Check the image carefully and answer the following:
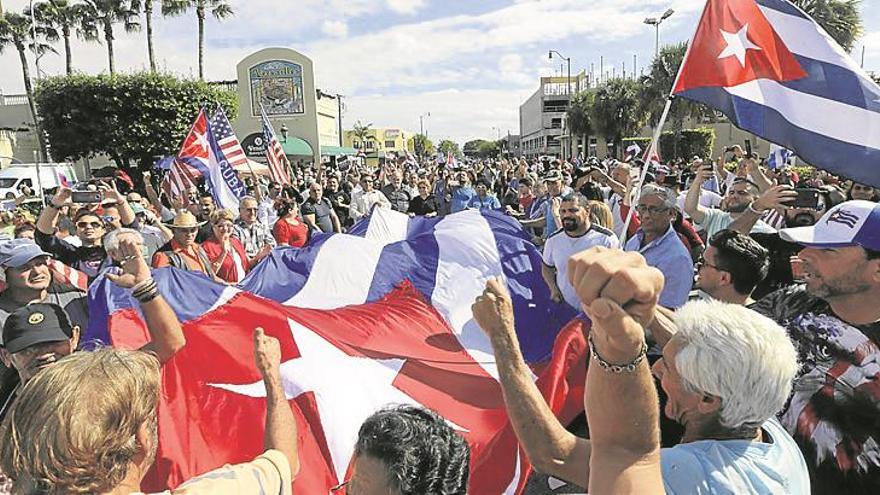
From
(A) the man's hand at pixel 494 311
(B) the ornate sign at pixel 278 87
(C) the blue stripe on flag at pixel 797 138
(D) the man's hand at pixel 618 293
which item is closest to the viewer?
(D) the man's hand at pixel 618 293

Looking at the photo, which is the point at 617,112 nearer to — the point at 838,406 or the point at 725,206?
the point at 725,206

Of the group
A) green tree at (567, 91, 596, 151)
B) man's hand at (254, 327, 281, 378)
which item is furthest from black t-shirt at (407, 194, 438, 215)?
green tree at (567, 91, 596, 151)

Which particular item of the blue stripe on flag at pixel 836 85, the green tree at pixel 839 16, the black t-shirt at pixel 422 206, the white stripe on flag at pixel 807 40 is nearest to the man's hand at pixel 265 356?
the blue stripe on flag at pixel 836 85

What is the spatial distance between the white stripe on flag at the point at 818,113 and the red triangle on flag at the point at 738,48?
7cm

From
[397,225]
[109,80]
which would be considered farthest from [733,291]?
[109,80]

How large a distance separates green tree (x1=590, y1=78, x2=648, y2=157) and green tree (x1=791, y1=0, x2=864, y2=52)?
16.9 m

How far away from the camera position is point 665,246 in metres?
4.06

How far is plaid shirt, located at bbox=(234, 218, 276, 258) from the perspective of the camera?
6.82 meters

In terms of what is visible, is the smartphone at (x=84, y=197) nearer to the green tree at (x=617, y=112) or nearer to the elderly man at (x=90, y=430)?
the elderly man at (x=90, y=430)

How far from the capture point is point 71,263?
4.78 meters

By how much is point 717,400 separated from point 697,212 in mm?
4611

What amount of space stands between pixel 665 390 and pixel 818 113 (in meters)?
2.56

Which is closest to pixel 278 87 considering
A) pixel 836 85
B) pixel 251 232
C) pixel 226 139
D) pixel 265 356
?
pixel 226 139

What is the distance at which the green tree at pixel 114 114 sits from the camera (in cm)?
2598
